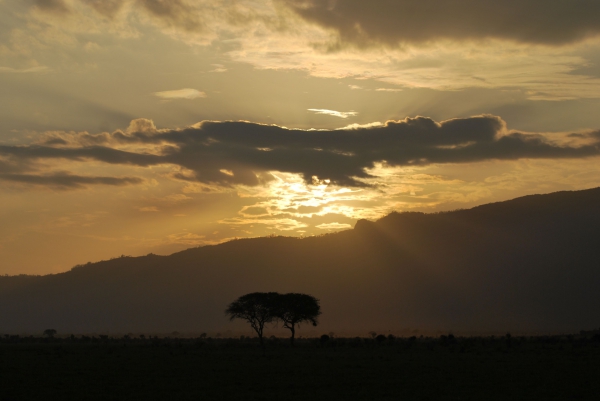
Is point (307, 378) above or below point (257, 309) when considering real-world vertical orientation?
below

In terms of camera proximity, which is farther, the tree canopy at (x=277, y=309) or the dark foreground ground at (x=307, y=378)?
the tree canopy at (x=277, y=309)

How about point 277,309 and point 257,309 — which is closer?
point 277,309

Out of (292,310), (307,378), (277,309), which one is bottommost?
(307,378)

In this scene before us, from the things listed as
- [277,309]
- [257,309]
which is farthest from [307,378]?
[257,309]

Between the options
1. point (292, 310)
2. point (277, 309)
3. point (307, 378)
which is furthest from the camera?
point (292, 310)

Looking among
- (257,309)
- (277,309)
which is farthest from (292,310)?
(257,309)

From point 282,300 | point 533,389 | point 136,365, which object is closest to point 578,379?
point 533,389

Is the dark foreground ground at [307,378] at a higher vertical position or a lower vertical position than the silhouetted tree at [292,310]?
lower

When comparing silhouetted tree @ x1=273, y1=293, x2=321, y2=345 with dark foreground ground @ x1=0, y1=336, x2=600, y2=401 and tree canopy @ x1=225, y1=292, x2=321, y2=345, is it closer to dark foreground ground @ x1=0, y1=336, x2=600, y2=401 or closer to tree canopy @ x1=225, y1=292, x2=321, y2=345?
tree canopy @ x1=225, y1=292, x2=321, y2=345

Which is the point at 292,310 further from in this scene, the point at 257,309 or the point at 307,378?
the point at 307,378

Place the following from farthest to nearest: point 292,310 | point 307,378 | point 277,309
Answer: point 292,310, point 277,309, point 307,378

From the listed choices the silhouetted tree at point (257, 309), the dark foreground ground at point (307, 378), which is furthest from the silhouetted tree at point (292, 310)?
the dark foreground ground at point (307, 378)

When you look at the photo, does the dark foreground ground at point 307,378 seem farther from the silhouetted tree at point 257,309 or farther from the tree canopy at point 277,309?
the silhouetted tree at point 257,309

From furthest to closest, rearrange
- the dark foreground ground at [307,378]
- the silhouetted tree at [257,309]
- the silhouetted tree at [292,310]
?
the silhouetted tree at [257,309], the silhouetted tree at [292,310], the dark foreground ground at [307,378]
